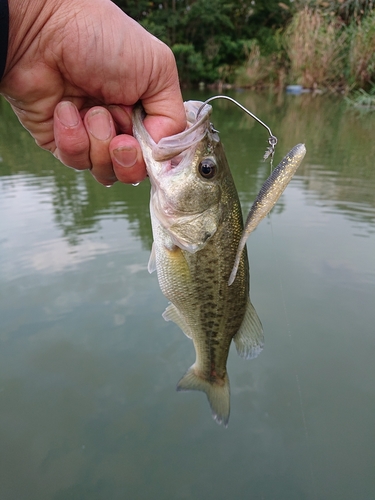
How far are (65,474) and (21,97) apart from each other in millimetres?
2212

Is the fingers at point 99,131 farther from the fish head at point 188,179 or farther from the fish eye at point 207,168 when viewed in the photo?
the fish eye at point 207,168

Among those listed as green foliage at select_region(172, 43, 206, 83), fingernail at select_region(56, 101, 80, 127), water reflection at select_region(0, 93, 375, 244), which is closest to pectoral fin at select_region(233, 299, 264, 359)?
fingernail at select_region(56, 101, 80, 127)

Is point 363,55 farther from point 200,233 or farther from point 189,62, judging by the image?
point 200,233

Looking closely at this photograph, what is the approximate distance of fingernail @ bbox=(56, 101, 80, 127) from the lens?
178cm

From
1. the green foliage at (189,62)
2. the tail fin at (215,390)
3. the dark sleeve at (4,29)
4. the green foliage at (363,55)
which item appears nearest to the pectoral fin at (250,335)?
the tail fin at (215,390)

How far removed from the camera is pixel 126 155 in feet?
5.84

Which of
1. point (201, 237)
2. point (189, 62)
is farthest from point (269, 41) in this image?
point (201, 237)

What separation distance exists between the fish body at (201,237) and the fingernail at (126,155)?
0.19ft

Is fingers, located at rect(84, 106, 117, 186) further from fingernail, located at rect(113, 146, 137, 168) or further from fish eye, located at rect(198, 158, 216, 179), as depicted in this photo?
fish eye, located at rect(198, 158, 216, 179)

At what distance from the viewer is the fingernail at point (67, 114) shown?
1.78 metres

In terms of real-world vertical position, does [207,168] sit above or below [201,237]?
above

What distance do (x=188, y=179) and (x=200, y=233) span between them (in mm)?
242

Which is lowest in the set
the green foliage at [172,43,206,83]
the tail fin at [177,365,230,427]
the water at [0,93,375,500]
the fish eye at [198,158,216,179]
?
the green foliage at [172,43,206,83]

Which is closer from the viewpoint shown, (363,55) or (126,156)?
(126,156)
